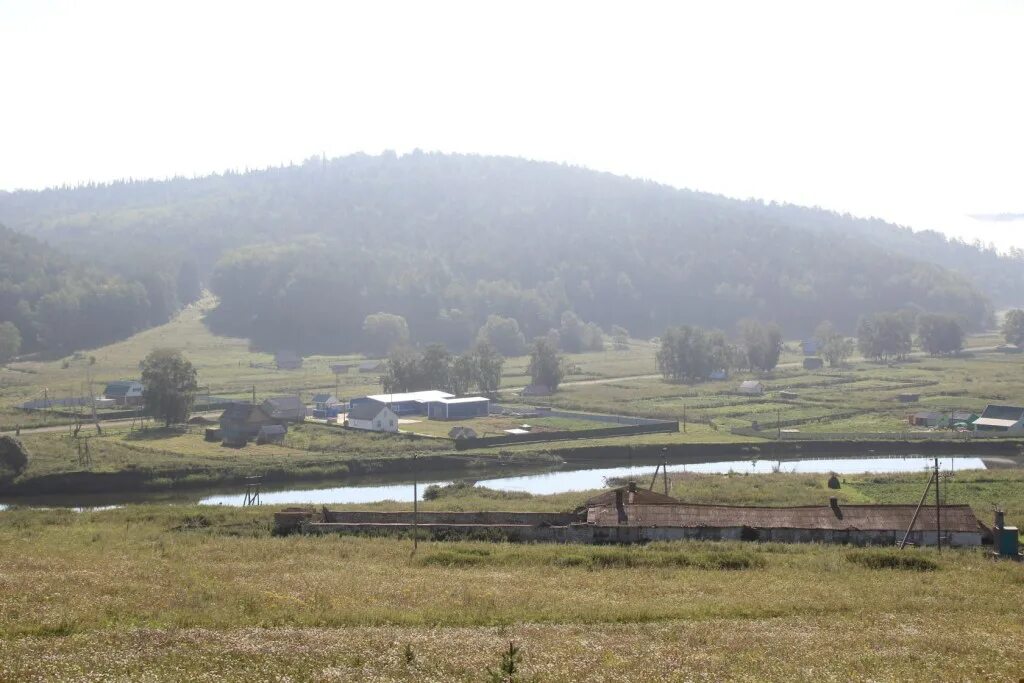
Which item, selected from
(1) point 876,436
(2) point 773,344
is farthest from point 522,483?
(2) point 773,344

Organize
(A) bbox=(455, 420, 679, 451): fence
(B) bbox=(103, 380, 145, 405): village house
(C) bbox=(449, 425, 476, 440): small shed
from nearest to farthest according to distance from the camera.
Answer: (A) bbox=(455, 420, 679, 451): fence
(C) bbox=(449, 425, 476, 440): small shed
(B) bbox=(103, 380, 145, 405): village house

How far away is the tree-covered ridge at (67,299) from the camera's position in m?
116

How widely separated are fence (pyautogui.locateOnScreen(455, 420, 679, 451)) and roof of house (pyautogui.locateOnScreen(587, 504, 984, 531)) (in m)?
27.5

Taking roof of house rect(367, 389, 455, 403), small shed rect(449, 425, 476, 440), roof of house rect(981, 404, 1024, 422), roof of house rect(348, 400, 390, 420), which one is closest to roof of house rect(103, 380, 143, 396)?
roof of house rect(367, 389, 455, 403)

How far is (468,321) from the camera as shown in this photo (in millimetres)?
148375

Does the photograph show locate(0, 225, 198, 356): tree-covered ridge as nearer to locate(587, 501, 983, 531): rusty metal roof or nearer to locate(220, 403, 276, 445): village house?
locate(220, 403, 276, 445): village house

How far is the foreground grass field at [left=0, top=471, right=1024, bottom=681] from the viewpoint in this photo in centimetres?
1609

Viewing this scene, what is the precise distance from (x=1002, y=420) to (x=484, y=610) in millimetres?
54071

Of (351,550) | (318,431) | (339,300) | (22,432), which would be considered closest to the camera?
(351,550)

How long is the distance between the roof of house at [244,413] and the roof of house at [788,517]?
3398cm

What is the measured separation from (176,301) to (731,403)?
316 ft

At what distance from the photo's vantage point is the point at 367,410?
66.4 metres

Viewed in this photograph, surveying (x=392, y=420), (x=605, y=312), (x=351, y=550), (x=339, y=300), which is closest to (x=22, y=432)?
(x=392, y=420)

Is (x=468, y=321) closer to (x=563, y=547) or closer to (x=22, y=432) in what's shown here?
(x=22, y=432)
